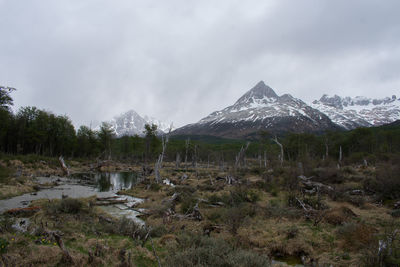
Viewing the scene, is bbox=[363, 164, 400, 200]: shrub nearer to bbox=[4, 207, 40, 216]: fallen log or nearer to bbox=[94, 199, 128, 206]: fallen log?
bbox=[94, 199, 128, 206]: fallen log

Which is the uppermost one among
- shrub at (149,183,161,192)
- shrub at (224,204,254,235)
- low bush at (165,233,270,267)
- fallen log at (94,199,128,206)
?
low bush at (165,233,270,267)

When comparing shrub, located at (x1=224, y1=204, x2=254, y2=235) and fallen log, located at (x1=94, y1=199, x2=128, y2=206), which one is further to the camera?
fallen log, located at (x1=94, y1=199, x2=128, y2=206)

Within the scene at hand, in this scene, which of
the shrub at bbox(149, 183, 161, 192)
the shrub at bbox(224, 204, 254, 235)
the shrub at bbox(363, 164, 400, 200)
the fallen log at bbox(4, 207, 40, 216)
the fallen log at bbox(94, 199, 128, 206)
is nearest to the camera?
the shrub at bbox(224, 204, 254, 235)

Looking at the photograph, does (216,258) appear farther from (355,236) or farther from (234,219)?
(355,236)

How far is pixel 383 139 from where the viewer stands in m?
70.9

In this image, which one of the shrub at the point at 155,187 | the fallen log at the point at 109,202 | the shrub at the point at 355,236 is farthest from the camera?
the shrub at the point at 155,187

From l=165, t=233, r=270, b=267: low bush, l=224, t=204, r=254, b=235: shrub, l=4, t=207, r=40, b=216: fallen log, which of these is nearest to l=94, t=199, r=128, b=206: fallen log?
l=4, t=207, r=40, b=216: fallen log

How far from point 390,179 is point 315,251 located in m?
12.6

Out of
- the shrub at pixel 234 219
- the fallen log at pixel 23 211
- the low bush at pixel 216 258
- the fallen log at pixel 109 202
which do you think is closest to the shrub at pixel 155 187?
the fallen log at pixel 109 202

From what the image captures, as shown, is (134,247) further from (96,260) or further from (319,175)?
(319,175)

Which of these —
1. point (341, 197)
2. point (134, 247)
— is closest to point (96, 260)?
point (134, 247)

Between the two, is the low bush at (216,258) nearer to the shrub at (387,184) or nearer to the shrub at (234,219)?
the shrub at (234,219)

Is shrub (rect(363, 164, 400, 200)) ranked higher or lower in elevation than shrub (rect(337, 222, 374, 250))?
higher

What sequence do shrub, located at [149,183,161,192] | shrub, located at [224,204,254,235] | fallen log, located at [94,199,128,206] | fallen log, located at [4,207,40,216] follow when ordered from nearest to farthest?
shrub, located at [224,204,254,235], fallen log, located at [4,207,40,216], fallen log, located at [94,199,128,206], shrub, located at [149,183,161,192]
